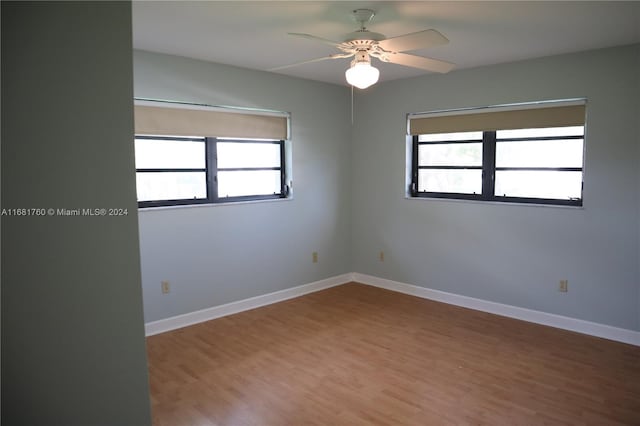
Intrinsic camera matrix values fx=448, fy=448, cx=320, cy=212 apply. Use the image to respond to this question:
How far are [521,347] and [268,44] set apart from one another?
3184mm

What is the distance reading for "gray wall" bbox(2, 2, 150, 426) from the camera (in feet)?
4.26

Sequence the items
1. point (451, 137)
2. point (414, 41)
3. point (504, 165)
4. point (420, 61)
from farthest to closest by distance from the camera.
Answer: point (451, 137)
point (504, 165)
point (420, 61)
point (414, 41)

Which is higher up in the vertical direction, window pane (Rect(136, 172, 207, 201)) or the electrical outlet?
window pane (Rect(136, 172, 207, 201))

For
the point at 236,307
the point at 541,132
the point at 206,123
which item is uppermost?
the point at 206,123

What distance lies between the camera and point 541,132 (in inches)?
166

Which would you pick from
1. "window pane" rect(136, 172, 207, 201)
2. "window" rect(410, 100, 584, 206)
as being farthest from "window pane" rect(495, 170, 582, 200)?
"window pane" rect(136, 172, 207, 201)

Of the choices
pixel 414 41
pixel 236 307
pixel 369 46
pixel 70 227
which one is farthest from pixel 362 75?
pixel 236 307

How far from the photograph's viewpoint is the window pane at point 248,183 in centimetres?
450

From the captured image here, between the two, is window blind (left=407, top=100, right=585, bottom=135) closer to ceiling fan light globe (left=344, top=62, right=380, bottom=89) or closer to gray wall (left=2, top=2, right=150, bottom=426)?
ceiling fan light globe (left=344, top=62, right=380, bottom=89)

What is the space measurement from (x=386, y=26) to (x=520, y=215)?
2315 millimetres

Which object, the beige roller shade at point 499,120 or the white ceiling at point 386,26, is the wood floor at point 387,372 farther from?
the white ceiling at point 386,26

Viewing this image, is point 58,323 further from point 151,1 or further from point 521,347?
point 521,347

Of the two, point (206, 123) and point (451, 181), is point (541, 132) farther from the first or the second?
point (206, 123)

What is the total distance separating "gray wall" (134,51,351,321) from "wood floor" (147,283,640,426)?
44 cm
